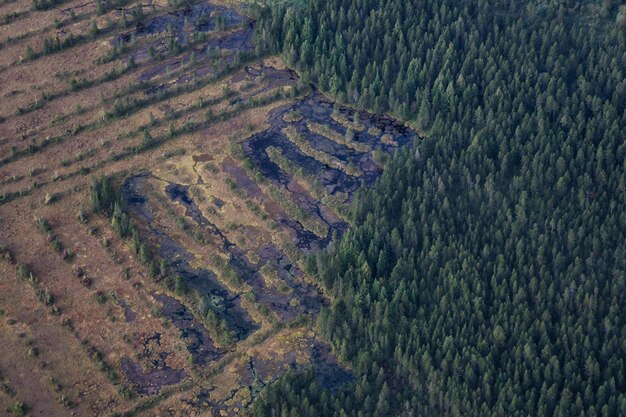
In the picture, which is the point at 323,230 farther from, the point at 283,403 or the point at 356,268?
the point at 283,403

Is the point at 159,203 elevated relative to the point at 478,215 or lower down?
lower down

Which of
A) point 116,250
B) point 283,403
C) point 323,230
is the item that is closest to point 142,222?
point 116,250

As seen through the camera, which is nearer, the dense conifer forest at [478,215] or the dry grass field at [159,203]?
the dense conifer forest at [478,215]

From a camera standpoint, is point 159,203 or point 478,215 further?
point 159,203

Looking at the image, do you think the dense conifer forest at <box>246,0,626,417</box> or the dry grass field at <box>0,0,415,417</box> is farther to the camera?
the dry grass field at <box>0,0,415,417</box>
